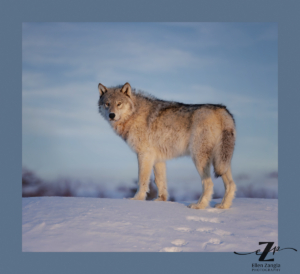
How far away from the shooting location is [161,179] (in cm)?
1088

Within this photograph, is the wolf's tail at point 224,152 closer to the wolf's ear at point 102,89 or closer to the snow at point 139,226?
the snow at point 139,226

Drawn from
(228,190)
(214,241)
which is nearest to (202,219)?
(214,241)

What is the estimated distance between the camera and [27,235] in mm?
6828

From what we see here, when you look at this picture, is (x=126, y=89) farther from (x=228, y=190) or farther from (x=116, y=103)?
(x=228, y=190)

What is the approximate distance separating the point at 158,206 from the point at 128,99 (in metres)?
3.83

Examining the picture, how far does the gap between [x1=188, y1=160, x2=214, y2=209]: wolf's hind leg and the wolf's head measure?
10.1 ft

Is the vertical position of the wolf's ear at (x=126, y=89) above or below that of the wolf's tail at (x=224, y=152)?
above

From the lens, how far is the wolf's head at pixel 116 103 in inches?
410

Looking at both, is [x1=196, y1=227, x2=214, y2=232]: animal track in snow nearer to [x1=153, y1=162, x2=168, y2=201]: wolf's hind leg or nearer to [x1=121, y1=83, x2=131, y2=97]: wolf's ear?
[x1=153, y1=162, x2=168, y2=201]: wolf's hind leg

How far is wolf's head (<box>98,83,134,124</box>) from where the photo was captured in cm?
1041

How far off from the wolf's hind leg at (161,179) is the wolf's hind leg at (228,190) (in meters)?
2.04

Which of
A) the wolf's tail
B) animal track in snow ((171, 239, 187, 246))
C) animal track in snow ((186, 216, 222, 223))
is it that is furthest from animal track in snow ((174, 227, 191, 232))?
the wolf's tail

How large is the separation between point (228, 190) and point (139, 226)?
331 cm

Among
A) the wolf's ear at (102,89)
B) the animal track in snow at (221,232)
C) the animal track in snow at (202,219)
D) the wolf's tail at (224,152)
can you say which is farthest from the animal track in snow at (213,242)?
Answer: the wolf's ear at (102,89)
